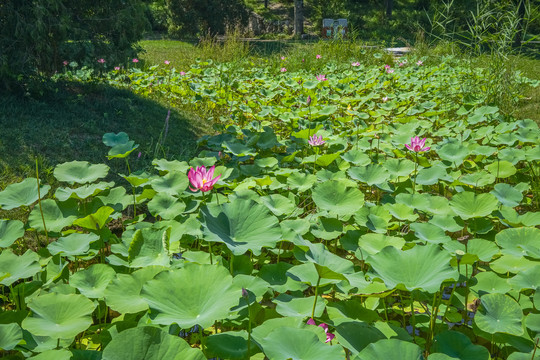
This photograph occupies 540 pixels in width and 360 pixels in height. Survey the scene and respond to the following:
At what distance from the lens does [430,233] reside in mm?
1602

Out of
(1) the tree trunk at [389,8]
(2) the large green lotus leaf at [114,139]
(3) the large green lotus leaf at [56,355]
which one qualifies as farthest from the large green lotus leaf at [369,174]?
(1) the tree trunk at [389,8]

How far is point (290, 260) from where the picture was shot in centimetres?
195

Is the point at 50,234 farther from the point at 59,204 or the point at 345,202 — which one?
the point at 345,202

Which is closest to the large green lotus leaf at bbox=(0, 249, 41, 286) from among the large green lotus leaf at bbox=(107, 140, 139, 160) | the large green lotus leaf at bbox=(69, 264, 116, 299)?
the large green lotus leaf at bbox=(69, 264, 116, 299)

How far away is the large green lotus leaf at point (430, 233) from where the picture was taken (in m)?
1.57

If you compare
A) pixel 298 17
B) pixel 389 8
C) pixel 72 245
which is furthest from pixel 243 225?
pixel 389 8

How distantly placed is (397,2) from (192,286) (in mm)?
22937

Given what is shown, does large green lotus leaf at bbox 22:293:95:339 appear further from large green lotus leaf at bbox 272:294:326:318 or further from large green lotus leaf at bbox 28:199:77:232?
large green lotus leaf at bbox 28:199:77:232

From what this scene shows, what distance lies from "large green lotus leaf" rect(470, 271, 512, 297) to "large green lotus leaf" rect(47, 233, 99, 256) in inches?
51.5

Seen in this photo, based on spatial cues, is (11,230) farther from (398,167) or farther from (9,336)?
(398,167)

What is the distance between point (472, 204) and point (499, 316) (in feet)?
2.32

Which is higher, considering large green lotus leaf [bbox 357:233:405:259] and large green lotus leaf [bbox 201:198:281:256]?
large green lotus leaf [bbox 201:198:281:256]

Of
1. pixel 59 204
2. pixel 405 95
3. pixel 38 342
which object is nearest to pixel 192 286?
pixel 38 342

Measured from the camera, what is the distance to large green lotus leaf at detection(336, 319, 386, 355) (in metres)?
1.08
